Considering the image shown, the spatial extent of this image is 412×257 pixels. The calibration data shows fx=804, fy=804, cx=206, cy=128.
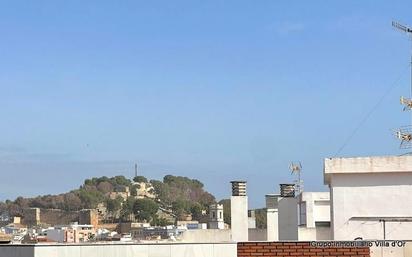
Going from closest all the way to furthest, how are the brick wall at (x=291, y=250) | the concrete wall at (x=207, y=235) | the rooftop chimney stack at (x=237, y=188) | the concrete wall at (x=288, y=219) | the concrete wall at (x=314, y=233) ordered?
1. the brick wall at (x=291, y=250)
2. the rooftop chimney stack at (x=237, y=188)
3. the concrete wall at (x=288, y=219)
4. the concrete wall at (x=314, y=233)
5. the concrete wall at (x=207, y=235)

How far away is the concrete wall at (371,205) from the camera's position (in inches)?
1001

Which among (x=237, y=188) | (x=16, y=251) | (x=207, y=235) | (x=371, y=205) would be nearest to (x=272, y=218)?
(x=207, y=235)

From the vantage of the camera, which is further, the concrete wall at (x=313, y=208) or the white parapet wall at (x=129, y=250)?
the concrete wall at (x=313, y=208)

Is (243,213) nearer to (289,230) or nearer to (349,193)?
(289,230)

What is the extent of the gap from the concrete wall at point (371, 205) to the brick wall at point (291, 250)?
25.5 feet

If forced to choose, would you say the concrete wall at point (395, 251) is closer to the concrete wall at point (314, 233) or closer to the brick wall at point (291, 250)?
the brick wall at point (291, 250)

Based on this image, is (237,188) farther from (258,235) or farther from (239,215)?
(258,235)

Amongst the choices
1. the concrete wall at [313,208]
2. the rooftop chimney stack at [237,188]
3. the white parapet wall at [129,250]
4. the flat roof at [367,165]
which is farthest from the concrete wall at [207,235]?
the white parapet wall at [129,250]

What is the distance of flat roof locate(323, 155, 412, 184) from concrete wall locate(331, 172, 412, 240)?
229mm

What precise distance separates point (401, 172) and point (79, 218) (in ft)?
556

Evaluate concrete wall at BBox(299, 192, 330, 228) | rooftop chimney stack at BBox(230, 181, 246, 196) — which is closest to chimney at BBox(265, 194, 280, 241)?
concrete wall at BBox(299, 192, 330, 228)

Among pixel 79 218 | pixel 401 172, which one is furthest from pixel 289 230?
pixel 79 218

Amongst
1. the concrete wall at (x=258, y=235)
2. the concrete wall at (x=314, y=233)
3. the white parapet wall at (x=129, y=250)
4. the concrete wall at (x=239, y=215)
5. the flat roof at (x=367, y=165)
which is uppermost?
the flat roof at (x=367, y=165)

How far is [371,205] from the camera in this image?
2589cm
